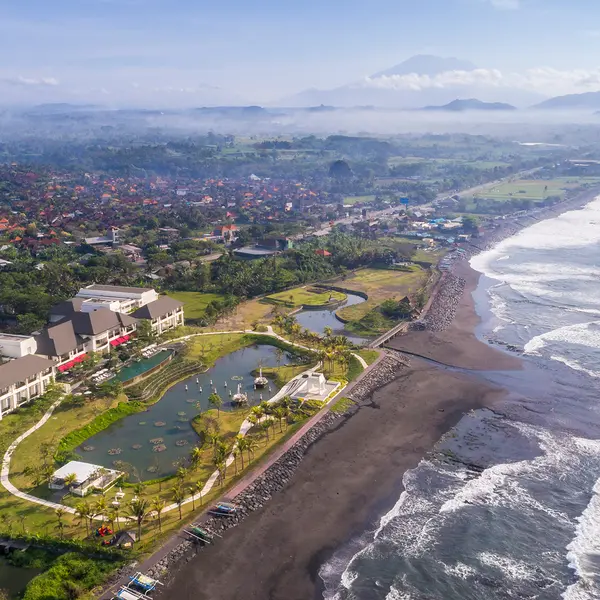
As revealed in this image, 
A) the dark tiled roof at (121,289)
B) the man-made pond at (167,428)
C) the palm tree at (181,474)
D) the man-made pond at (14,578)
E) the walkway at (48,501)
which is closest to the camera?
the man-made pond at (14,578)

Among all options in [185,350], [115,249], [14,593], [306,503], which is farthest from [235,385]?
[115,249]

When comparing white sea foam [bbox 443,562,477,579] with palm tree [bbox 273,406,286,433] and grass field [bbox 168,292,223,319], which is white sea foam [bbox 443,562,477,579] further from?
grass field [bbox 168,292,223,319]

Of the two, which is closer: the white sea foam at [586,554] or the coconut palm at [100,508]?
the white sea foam at [586,554]

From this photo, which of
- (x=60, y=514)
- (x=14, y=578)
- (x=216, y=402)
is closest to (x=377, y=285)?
(x=216, y=402)

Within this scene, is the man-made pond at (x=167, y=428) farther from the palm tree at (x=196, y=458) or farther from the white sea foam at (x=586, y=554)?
the white sea foam at (x=586, y=554)

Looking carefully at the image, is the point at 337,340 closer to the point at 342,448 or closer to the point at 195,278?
the point at 342,448

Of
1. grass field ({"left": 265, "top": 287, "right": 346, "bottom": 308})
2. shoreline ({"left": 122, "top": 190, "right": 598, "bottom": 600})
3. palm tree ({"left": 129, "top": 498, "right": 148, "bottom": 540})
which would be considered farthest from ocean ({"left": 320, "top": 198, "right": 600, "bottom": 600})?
grass field ({"left": 265, "top": 287, "right": 346, "bottom": 308})

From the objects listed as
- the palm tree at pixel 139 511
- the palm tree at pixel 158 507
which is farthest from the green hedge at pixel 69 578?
the palm tree at pixel 158 507

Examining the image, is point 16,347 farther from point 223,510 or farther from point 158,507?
point 223,510
